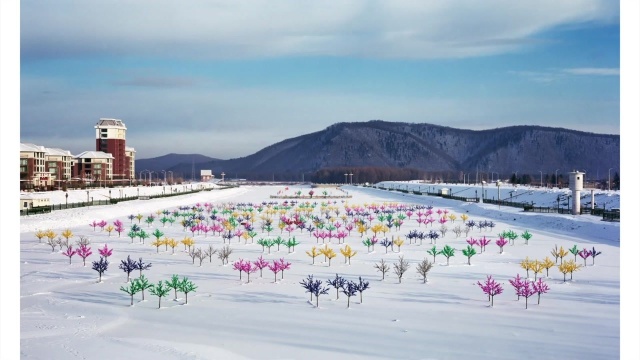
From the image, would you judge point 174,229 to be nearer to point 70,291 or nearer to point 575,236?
point 70,291

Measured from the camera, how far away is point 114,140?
8219 centimetres

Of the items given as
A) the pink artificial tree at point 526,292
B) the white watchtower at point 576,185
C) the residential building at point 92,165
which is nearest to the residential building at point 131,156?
the residential building at point 92,165

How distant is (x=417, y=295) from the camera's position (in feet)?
33.9

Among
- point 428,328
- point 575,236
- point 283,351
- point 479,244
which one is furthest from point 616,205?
point 283,351

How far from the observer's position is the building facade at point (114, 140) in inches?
3206

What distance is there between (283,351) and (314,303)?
2.71m

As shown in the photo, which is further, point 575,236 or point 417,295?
point 575,236

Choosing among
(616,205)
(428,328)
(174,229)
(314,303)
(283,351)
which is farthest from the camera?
(616,205)

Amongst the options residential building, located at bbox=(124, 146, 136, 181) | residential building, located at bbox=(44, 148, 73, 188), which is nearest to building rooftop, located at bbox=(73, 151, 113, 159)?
residential building, located at bbox=(44, 148, 73, 188)

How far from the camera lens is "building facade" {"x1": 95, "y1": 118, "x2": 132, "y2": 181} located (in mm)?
81438

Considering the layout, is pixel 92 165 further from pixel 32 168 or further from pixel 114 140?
pixel 32 168

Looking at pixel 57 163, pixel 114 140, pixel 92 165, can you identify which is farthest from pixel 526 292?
pixel 114 140
